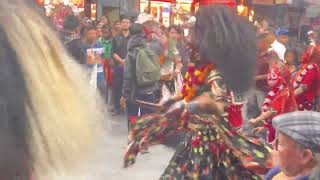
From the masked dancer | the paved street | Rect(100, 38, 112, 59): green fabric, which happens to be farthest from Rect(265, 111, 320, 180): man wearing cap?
Rect(100, 38, 112, 59): green fabric

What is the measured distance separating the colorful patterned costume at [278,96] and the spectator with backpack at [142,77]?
186 centimetres

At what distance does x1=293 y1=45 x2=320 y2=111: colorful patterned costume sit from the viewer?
6.07m

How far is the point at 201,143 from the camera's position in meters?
4.30

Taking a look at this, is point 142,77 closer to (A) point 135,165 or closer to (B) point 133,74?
(B) point 133,74

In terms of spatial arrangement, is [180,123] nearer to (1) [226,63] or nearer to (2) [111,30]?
(1) [226,63]

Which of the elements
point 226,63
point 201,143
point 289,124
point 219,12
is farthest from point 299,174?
point 219,12

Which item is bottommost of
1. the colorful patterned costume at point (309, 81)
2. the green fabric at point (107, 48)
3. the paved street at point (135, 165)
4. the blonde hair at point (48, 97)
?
the paved street at point (135, 165)

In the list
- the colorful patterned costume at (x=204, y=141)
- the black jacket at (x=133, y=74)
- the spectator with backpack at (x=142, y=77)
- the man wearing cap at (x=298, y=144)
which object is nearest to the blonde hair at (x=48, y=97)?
the man wearing cap at (x=298, y=144)

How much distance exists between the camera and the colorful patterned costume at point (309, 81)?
6.07 m

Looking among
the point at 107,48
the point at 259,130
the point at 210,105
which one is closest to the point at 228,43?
the point at 210,105

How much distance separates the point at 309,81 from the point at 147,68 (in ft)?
8.99

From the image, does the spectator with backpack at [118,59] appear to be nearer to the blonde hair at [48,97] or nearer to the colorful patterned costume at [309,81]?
the colorful patterned costume at [309,81]

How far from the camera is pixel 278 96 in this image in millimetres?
5941

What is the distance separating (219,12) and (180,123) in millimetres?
883
